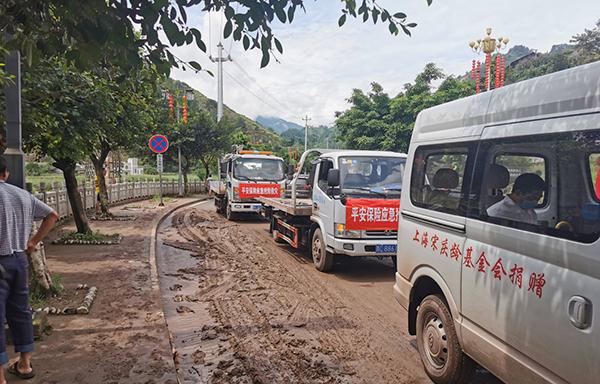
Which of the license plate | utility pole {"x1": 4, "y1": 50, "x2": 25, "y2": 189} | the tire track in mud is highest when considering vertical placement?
utility pole {"x1": 4, "y1": 50, "x2": 25, "y2": 189}

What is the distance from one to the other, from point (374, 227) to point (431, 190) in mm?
3122

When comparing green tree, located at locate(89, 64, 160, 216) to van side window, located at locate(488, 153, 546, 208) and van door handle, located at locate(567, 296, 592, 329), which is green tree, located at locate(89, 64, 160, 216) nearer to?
van side window, located at locate(488, 153, 546, 208)

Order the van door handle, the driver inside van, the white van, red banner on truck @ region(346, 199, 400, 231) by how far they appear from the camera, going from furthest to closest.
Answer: red banner on truck @ region(346, 199, 400, 231), the driver inside van, the white van, the van door handle

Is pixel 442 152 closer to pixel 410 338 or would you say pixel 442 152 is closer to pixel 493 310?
pixel 493 310

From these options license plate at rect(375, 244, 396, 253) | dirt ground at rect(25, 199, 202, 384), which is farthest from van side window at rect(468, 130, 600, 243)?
license plate at rect(375, 244, 396, 253)

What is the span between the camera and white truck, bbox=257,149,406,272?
6.97 meters

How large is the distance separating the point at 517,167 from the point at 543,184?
203 mm

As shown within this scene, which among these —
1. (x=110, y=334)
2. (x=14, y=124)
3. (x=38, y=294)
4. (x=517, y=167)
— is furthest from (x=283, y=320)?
(x=14, y=124)

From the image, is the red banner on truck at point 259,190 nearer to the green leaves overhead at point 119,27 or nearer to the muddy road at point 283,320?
the muddy road at point 283,320

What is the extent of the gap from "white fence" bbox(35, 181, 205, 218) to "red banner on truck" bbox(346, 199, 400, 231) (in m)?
9.20

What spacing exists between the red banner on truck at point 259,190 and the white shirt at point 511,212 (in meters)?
11.7

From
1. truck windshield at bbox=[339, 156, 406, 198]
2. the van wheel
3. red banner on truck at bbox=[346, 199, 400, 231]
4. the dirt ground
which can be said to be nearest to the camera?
the van wheel

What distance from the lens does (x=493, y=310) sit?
286 cm

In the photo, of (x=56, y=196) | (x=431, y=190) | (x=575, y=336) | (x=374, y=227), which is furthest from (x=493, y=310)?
(x=56, y=196)
